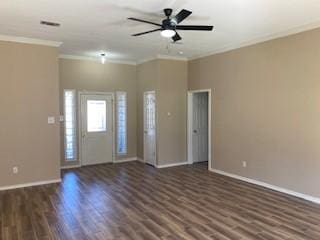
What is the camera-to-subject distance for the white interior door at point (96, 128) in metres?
7.48

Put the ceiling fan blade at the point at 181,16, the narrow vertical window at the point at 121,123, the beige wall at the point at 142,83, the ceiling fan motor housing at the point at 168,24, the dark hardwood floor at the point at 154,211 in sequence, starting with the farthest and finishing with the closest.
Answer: the narrow vertical window at the point at 121,123 < the beige wall at the point at 142,83 < the ceiling fan motor housing at the point at 168,24 < the dark hardwood floor at the point at 154,211 < the ceiling fan blade at the point at 181,16

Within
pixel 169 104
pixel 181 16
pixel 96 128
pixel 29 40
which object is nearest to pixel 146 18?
pixel 181 16

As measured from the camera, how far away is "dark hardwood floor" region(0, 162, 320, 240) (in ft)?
11.2

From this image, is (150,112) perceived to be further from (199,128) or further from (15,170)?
(15,170)

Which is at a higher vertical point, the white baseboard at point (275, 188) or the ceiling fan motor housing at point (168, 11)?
the ceiling fan motor housing at point (168, 11)

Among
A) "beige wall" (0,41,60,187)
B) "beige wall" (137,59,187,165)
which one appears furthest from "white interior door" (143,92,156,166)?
"beige wall" (0,41,60,187)

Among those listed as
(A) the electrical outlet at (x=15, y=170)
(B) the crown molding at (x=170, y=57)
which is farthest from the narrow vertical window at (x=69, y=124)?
(B) the crown molding at (x=170, y=57)

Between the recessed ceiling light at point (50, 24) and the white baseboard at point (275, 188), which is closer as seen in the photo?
the recessed ceiling light at point (50, 24)

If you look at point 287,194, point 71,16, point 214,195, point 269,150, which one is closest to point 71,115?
point 71,16

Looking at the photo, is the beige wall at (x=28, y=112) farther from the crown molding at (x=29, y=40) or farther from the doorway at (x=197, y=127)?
the doorway at (x=197, y=127)

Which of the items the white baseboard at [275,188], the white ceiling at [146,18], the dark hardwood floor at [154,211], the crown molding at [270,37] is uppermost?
the white ceiling at [146,18]

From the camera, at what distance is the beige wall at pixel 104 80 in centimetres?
717

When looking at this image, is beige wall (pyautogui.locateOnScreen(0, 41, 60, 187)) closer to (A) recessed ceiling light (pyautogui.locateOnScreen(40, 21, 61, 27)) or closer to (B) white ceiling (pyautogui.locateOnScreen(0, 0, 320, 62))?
(B) white ceiling (pyautogui.locateOnScreen(0, 0, 320, 62))

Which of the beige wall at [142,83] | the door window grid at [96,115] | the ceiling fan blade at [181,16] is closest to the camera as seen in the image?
the ceiling fan blade at [181,16]
